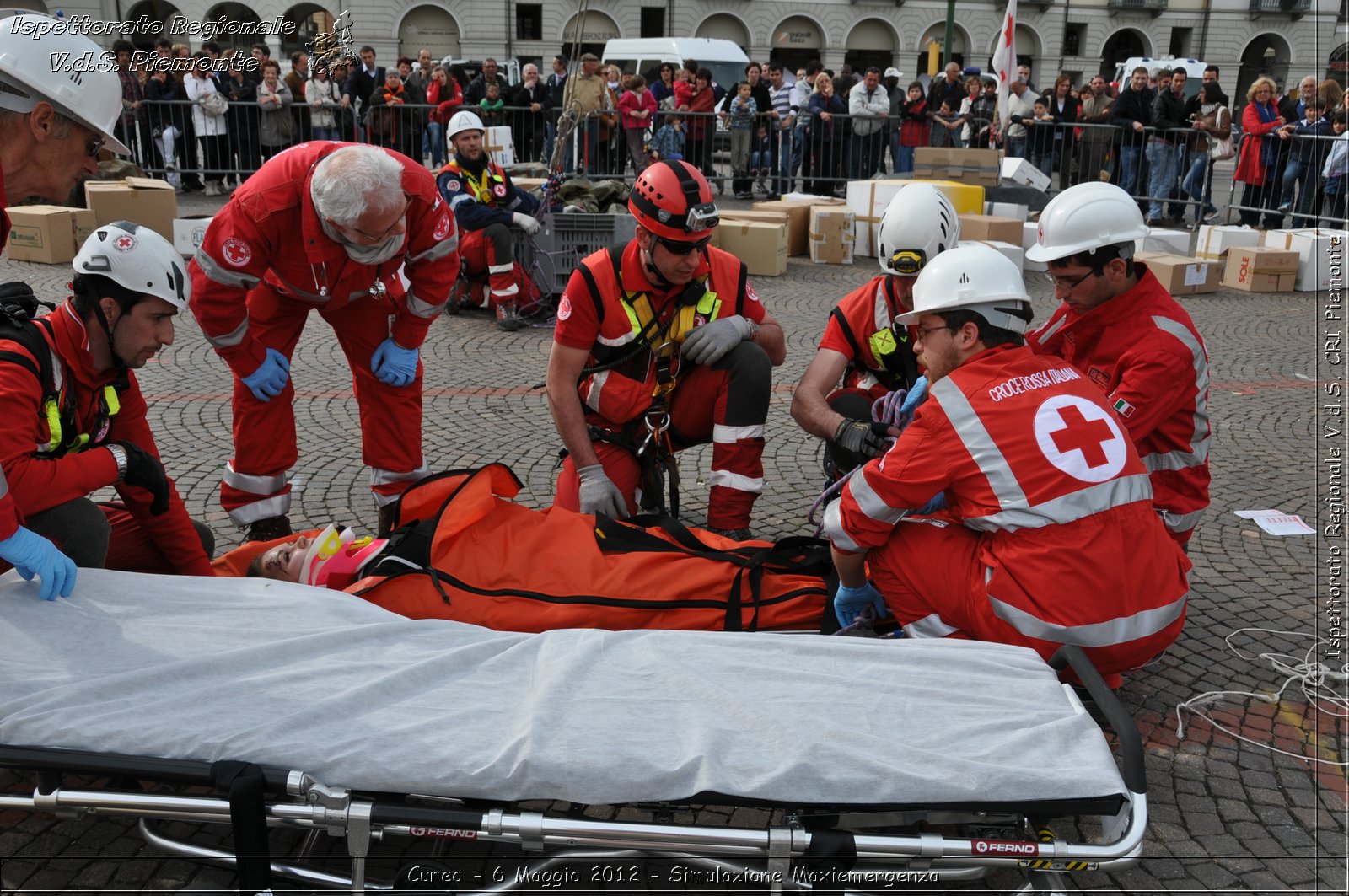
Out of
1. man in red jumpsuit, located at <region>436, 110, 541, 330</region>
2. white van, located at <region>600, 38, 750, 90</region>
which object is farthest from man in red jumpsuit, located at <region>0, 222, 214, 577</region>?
white van, located at <region>600, 38, 750, 90</region>

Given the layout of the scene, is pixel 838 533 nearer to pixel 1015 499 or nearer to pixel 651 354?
pixel 1015 499

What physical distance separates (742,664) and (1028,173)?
13774 mm

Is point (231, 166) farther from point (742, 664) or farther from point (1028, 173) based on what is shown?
point (742, 664)

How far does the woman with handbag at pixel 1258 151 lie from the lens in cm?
1325

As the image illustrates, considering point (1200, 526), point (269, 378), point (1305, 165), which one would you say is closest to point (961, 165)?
point (1305, 165)

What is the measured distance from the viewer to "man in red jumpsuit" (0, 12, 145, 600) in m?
2.75

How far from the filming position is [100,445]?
3.50 metres

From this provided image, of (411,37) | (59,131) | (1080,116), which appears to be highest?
(411,37)

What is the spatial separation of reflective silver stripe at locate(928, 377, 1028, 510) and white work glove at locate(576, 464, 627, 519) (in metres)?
1.73

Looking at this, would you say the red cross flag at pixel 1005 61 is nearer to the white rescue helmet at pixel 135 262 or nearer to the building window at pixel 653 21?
the white rescue helmet at pixel 135 262

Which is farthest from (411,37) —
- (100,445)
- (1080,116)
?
(100,445)

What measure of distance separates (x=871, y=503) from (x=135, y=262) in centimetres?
248

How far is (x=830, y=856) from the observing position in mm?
2170

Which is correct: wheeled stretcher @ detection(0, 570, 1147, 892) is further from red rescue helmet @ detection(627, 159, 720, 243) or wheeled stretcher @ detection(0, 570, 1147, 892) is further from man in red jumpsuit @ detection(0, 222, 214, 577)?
red rescue helmet @ detection(627, 159, 720, 243)
